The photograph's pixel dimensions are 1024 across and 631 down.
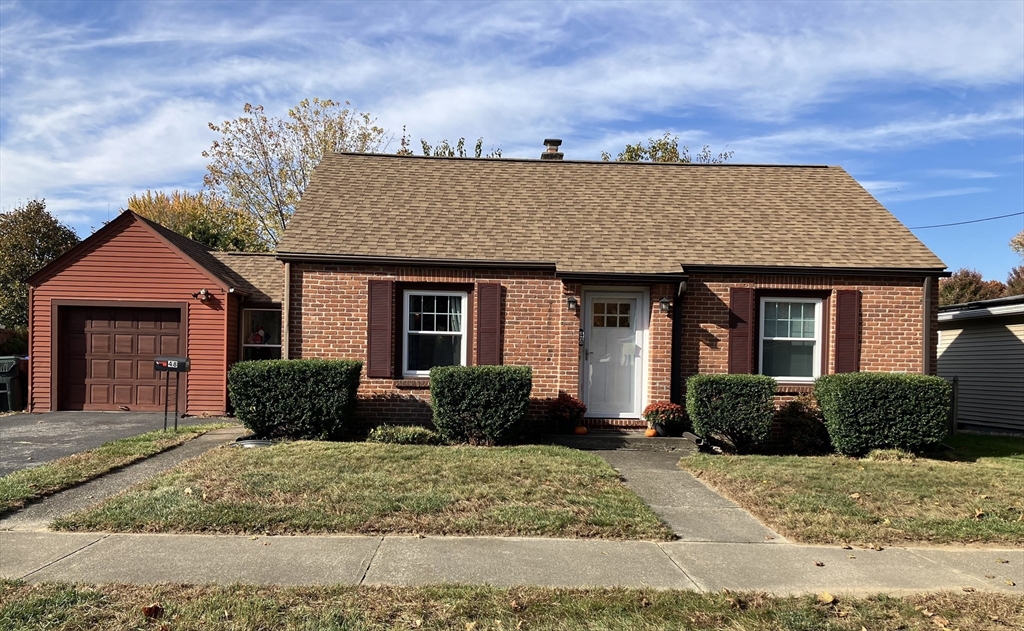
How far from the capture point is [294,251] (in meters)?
10.5

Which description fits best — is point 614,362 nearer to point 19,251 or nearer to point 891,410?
point 891,410

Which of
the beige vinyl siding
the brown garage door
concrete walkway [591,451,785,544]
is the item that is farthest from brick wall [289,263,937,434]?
the beige vinyl siding

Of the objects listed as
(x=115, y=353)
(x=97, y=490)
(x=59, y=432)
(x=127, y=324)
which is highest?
(x=127, y=324)

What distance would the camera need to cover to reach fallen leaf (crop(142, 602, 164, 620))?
3952 mm

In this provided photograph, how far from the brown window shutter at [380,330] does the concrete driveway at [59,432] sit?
3.98 metres

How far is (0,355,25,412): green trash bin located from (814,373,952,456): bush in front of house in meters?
15.1

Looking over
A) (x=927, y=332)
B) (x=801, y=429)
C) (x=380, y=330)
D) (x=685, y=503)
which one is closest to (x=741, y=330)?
(x=801, y=429)

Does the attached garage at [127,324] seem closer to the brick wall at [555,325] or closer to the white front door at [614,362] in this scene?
the brick wall at [555,325]

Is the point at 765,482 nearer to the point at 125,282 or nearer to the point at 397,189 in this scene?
the point at 397,189

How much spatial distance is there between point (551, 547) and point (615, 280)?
5.81 meters

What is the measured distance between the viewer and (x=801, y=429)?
34.3 feet

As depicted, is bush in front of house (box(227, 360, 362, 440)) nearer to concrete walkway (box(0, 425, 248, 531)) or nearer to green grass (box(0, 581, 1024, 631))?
concrete walkway (box(0, 425, 248, 531))

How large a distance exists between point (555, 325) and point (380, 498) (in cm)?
503

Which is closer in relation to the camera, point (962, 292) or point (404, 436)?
point (404, 436)
